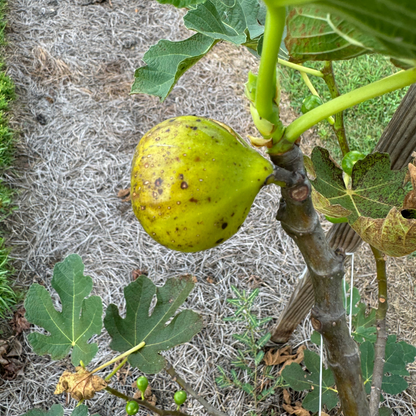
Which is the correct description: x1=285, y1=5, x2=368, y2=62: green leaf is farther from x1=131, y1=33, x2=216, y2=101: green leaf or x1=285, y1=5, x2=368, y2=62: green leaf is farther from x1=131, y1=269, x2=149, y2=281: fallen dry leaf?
x1=131, y1=269, x2=149, y2=281: fallen dry leaf

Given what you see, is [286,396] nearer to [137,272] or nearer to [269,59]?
[137,272]

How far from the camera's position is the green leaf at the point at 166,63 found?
1.91 feet

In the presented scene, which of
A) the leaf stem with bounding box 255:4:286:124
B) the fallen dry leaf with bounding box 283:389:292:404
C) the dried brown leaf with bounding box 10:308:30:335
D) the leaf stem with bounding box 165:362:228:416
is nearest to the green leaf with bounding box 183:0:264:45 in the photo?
the leaf stem with bounding box 255:4:286:124

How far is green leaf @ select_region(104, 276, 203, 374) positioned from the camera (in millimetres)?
772

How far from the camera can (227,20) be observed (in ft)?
2.11

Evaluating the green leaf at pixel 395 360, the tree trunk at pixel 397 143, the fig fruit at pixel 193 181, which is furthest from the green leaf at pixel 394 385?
the fig fruit at pixel 193 181

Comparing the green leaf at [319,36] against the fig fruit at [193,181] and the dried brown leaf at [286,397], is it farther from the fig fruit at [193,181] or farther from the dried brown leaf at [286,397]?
the dried brown leaf at [286,397]

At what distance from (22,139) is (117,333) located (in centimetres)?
195

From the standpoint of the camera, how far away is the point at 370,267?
192cm

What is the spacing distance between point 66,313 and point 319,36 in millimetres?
717

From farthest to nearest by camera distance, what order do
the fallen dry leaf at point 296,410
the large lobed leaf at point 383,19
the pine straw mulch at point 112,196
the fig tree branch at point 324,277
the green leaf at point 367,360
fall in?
the pine straw mulch at point 112,196 → the fallen dry leaf at point 296,410 → the green leaf at point 367,360 → the fig tree branch at point 324,277 → the large lobed leaf at point 383,19

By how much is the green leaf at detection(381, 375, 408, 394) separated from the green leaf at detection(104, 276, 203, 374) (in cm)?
65

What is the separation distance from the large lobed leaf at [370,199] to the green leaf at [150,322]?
0.36m

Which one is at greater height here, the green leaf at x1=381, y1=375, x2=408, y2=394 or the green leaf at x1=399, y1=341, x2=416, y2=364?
the green leaf at x1=399, y1=341, x2=416, y2=364
